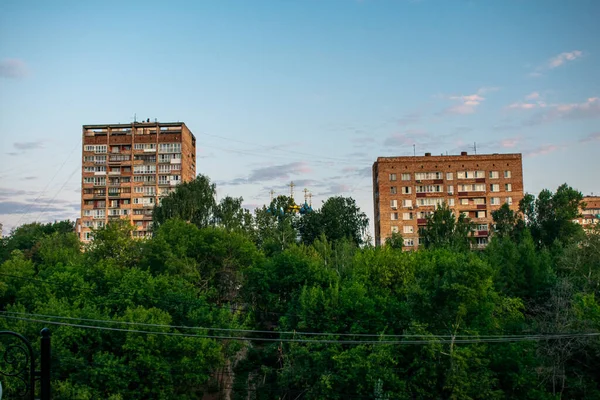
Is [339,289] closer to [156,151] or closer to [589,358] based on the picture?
[589,358]

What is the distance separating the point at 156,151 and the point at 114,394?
64.4 m

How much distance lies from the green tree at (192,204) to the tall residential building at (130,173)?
19535 mm

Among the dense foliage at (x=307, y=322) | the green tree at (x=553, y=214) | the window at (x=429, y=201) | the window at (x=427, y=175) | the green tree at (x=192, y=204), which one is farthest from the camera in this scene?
the window at (x=427, y=175)

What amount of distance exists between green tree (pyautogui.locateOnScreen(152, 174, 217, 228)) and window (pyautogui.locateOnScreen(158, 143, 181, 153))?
784 inches

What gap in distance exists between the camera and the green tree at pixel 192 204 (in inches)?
2859

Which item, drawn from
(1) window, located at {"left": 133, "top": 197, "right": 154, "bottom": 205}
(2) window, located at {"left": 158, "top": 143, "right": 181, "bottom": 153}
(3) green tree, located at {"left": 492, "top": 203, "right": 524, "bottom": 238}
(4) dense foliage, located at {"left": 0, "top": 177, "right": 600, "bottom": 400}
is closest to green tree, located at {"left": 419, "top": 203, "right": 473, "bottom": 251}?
(3) green tree, located at {"left": 492, "top": 203, "right": 524, "bottom": 238}

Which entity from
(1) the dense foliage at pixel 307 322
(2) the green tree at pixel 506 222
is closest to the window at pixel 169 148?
(1) the dense foliage at pixel 307 322

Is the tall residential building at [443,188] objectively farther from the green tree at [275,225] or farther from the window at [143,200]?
the window at [143,200]

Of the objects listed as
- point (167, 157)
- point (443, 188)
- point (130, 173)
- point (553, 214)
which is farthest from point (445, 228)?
point (130, 173)

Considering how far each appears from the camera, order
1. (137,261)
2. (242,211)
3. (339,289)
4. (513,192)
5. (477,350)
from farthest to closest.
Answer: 1. (513,192)
2. (242,211)
3. (137,261)
4. (339,289)
5. (477,350)

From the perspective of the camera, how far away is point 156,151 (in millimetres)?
94875

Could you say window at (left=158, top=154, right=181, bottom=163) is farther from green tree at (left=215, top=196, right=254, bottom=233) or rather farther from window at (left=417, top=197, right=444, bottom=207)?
window at (left=417, top=197, right=444, bottom=207)

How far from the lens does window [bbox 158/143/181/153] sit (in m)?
94.7

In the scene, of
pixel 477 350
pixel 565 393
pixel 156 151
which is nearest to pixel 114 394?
pixel 477 350
